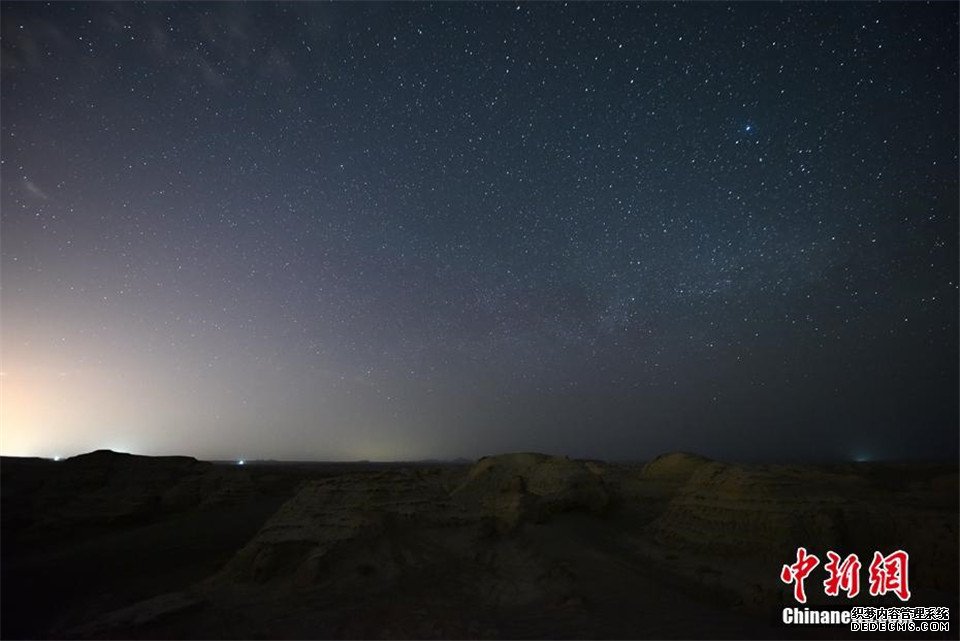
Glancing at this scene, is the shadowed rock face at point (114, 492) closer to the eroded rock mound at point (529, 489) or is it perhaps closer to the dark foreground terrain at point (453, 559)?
the dark foreground terrain at point (453, 559)

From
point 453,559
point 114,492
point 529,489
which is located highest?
point 529,489

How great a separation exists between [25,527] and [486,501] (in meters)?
19.0

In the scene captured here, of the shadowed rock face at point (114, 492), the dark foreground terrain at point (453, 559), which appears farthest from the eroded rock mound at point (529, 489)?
the shadowed rock face at point (114, 492)

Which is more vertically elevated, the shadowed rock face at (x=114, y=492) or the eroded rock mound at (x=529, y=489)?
the eroded rock mound at (x=529, y=489)

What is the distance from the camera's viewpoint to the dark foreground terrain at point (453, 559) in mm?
11391

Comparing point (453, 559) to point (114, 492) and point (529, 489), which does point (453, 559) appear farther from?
point (114, 492)

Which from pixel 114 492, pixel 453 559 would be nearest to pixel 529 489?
pixel 453 559

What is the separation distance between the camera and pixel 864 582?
14.2 meters

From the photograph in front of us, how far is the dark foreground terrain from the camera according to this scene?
11.4 meters

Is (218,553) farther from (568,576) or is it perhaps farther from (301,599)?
(568,576)

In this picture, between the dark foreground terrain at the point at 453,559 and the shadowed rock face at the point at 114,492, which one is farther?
the shadowed rock face at the point at 114,492

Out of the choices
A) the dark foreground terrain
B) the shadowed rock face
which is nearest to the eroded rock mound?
the dark foreground terrain

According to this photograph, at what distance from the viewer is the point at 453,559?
51.4 ft

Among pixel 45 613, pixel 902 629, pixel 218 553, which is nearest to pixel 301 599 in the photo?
pixel 45 613
